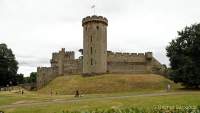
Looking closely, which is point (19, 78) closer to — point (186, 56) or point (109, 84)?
point (109, 84)

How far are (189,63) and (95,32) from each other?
26644 mm

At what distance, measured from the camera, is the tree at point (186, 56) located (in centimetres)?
4956

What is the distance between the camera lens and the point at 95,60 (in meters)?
70.7

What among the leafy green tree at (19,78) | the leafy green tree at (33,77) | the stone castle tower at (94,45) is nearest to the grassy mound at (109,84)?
the stone castle tower at (94,45)

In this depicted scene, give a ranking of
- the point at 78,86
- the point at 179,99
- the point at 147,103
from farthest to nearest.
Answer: the point at 78,86 → the point at 179,99 → the point at 147,103

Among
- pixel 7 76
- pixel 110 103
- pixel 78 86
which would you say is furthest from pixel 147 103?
pixel 7 76

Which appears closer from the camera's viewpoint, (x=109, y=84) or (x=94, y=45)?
(x=109, y=84)

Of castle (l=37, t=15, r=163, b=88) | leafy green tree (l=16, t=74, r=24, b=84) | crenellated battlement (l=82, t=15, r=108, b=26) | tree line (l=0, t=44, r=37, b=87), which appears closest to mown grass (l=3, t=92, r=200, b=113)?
castle (l=37, t=15, r=163, b=88)

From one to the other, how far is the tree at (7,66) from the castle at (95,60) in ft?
25.7

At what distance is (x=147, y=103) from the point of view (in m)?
31.4

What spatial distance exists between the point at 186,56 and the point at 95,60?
80.8 feet

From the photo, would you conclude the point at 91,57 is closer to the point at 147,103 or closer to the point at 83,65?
the point at 83,65

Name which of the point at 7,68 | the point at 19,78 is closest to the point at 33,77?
the point at 19,78

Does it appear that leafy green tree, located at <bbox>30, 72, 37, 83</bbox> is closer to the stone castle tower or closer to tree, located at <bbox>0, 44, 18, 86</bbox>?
tree, located at <bbox>0, 44, 18, 86</bbox>
